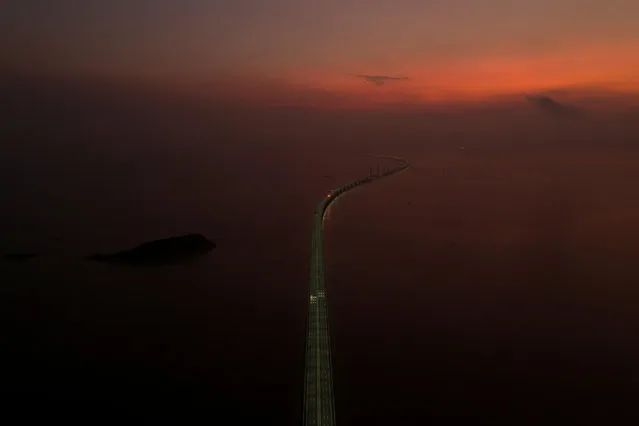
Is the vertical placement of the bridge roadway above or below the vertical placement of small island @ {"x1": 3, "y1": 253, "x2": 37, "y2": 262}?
below

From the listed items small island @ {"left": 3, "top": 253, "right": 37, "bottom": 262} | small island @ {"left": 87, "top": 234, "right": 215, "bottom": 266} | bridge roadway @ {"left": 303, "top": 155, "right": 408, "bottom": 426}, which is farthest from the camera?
small island @ {"left": 87, "top": 234, "right": 215, "bottom": 266}

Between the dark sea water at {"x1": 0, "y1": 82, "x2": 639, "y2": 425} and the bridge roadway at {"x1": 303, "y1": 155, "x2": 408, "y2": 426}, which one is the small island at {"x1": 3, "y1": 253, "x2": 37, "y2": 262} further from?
the bridge roadway at {"x1": 303, "y1": 155, "x2": 408, "y2": 426}

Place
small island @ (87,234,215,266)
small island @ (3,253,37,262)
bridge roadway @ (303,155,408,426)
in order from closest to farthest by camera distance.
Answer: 1. bridge roadway @ (303,155,408,426)
2. small island @ (3,253,37,262)
3. small island @ (87,234,215,266)

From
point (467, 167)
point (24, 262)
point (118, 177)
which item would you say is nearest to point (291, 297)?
point (24, 262)

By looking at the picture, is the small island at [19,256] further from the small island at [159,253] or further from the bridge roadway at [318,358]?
the bridge roadway at [318,358]

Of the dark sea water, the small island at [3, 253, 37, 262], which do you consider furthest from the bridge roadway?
the small island at [3, 253, 37, 262]

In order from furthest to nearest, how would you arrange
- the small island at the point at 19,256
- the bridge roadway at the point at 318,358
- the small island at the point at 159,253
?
the small island at the point at 159,253, the small island at the point at 19,256, the bridge roadway at the point at 318,358

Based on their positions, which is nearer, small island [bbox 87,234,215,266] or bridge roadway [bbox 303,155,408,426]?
bridge roadway [bbox 303,155,408,426]

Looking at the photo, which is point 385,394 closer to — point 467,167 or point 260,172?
point 260,172

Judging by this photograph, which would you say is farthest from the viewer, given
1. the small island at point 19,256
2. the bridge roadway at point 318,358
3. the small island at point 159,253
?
the small island at point 159,253

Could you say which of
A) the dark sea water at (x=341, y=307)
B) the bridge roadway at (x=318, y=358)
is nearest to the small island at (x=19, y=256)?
the dark sea water at (x=341, y=307)
